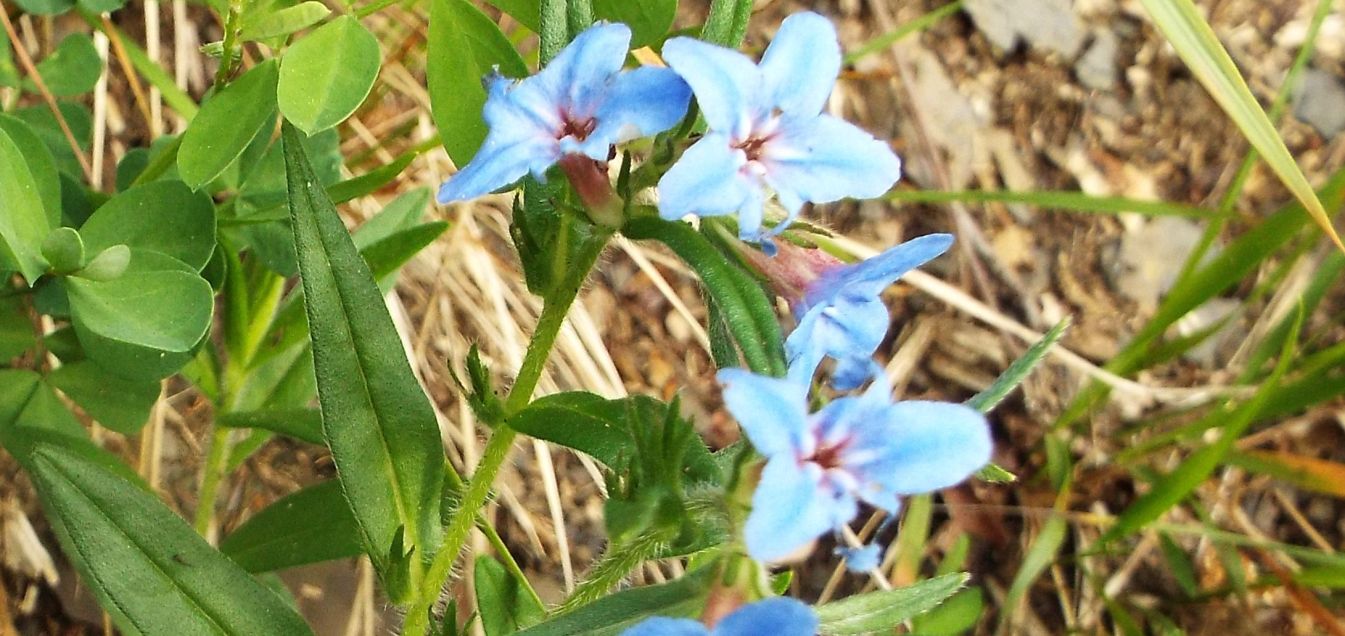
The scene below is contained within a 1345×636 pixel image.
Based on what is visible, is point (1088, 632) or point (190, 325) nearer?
point (190, 325)

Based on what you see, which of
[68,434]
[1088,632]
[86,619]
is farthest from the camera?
[1088,632]

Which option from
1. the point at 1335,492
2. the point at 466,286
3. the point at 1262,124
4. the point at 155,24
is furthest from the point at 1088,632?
the point at 155,24

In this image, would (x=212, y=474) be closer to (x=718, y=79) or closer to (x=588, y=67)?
(x=588, y=67)

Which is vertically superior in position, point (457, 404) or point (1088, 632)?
point (457, 404)

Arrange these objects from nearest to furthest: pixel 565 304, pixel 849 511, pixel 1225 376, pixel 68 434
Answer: pixel 849 511 → pixel 565 304 → pixel 68 434 → pixel 1225 376

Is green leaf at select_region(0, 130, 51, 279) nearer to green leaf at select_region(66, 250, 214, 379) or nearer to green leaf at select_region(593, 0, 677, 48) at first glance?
green leaf at select_region(66, 250, 214, 379)

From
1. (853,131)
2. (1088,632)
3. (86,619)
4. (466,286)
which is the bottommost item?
(1088,632)

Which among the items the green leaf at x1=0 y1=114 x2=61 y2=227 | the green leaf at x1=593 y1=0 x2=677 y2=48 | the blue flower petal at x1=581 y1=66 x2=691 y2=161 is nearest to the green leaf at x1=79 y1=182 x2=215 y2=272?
the green leaf at x1=0 y1=114 x2=61 y2=227

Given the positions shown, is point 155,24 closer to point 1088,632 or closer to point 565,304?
point 565,304

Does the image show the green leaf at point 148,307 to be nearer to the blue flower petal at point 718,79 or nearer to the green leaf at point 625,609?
the green leaf at point 625,609
